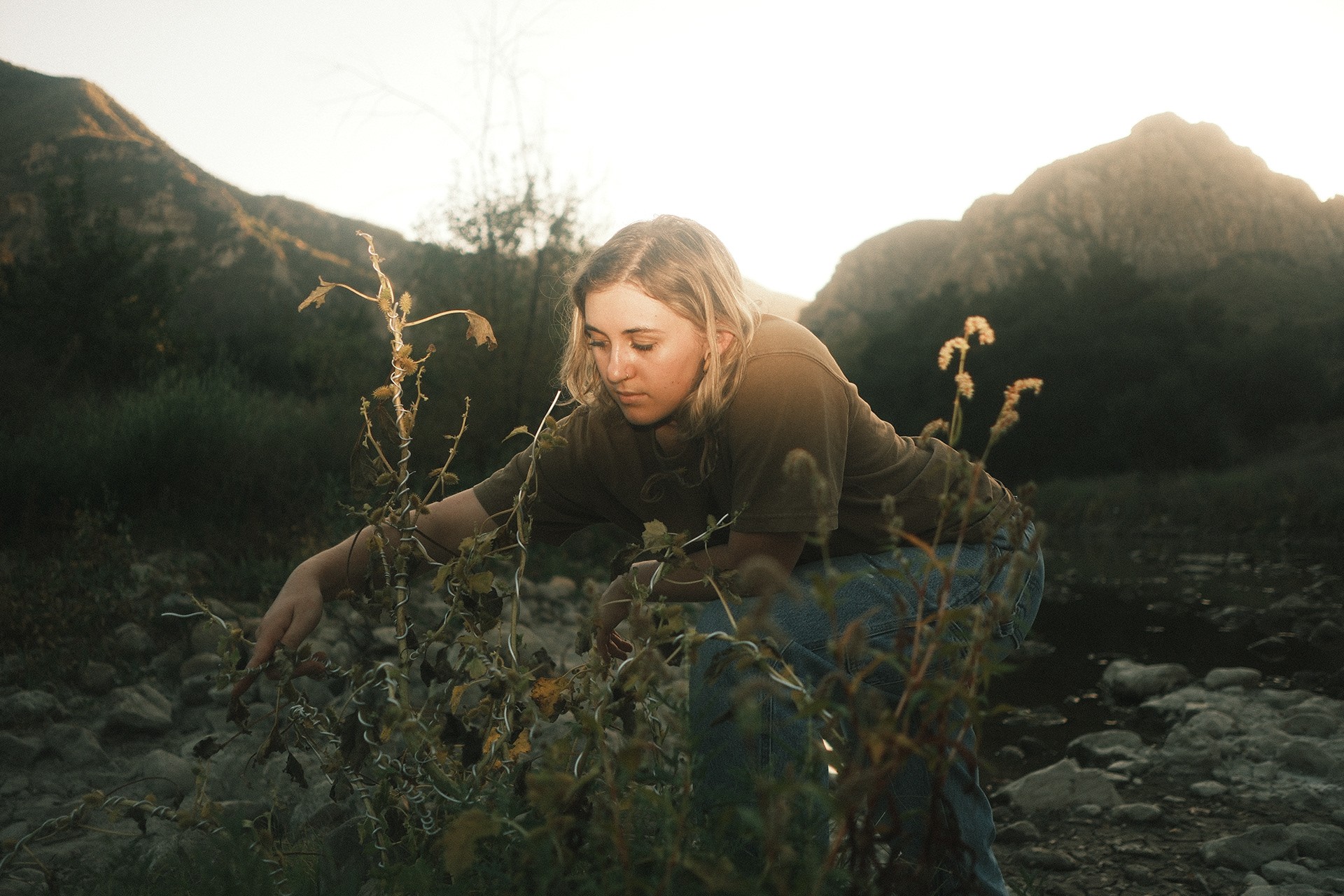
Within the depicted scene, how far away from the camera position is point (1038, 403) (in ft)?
77.6

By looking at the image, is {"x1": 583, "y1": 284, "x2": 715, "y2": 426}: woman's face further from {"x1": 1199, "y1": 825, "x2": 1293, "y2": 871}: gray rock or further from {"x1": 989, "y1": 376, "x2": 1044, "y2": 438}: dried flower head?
{"x1": 1199, "y1": 825, "x2": 1293, "y2": 871}: gray rock

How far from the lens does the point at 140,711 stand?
380cm

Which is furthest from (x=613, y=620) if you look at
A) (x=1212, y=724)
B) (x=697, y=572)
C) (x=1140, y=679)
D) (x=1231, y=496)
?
(x=1231, y=496)

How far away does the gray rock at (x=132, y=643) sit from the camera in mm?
4551

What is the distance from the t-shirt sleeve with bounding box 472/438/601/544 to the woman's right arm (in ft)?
0.16

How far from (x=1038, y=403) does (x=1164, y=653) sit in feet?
60.4

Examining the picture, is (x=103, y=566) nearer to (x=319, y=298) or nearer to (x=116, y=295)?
(x=319, y=298)

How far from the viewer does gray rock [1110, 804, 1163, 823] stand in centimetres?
344

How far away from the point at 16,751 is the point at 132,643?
1.18 m

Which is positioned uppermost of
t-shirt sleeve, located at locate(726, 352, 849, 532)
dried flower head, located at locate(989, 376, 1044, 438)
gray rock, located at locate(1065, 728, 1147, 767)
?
dried flower head, located at locate(989, 376, 1044, 438)

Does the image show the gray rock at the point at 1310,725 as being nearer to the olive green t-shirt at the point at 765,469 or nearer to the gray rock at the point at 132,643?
the olive green t-shirt at the point at 765,469

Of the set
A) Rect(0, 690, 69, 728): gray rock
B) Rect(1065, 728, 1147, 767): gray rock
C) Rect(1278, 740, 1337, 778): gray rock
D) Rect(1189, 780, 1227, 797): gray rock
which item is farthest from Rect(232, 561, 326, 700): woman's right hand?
Rect(1278, 740, 1337, 778): gray rock

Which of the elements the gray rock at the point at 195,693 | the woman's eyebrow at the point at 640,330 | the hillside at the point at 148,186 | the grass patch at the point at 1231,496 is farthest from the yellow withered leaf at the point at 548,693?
the hillside at the point at 148,186

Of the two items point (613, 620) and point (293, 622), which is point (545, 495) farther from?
point (293, 622)
